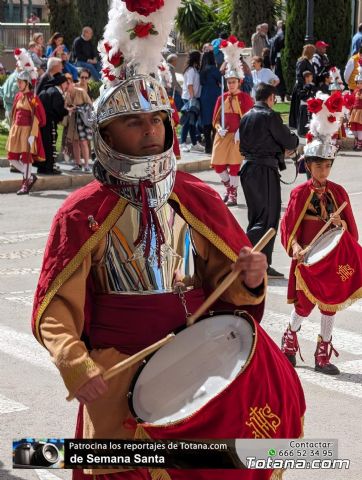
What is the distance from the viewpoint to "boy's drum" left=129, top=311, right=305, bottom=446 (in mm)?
4051

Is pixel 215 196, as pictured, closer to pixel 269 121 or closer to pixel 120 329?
pixel 120 329

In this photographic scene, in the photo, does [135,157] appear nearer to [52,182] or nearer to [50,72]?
[52,182]

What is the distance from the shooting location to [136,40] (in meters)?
4.56

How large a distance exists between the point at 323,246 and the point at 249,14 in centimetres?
2374

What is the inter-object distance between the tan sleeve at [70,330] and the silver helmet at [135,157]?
0.90 feet

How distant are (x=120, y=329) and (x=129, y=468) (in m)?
0.55

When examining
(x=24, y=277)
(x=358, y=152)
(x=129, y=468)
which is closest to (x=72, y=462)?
(x=129, y=468)

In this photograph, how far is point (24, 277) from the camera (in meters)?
11.2

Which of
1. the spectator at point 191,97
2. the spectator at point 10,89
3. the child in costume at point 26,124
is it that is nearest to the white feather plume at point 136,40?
the child in costume at point 26,124

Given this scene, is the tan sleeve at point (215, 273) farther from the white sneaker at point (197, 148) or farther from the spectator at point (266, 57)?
the spectator at point (266, 57)

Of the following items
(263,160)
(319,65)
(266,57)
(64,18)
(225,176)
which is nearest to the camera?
(263,160)

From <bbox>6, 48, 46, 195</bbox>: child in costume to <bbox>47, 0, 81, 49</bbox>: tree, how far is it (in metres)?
16.1

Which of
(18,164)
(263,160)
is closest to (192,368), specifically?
(263,160)

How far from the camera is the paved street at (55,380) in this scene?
6.62m
